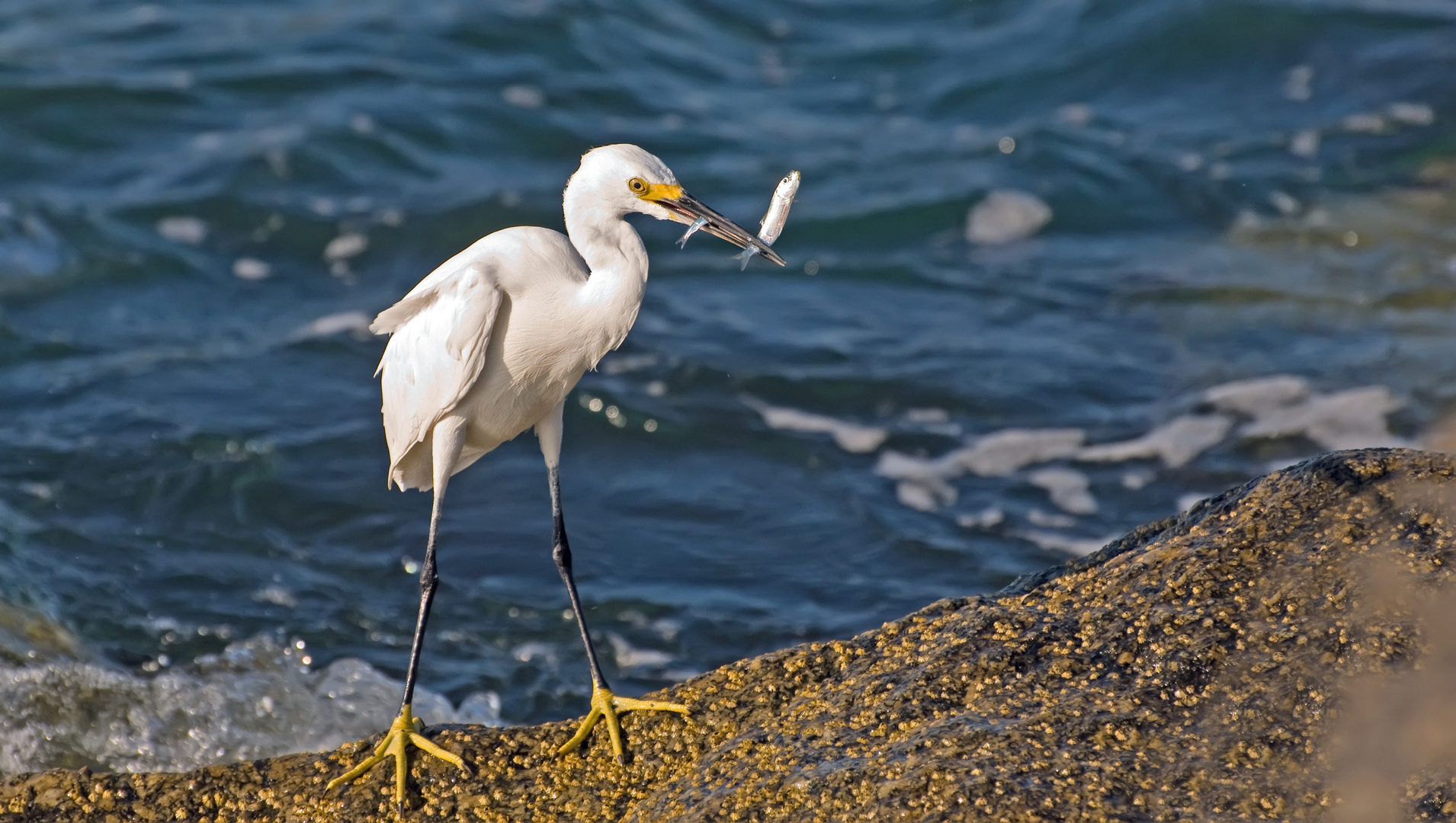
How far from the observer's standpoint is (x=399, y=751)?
135 inches

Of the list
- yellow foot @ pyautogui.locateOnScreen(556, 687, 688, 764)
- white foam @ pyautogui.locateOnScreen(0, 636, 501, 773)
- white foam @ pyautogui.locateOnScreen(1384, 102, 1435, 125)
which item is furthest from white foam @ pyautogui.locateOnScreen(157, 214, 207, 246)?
white foam @ pyautogui.locateOnScreen(1384, 102, 1435, 125)

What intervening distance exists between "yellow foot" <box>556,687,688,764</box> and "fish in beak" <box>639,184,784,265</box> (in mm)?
1186

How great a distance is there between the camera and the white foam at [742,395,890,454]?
7469 millimetres

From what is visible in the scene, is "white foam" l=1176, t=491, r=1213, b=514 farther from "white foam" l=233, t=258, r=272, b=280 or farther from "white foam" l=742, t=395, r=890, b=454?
"white foam" l=233, t=258, r=272, b=280

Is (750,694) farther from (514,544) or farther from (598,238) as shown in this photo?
(514,544)

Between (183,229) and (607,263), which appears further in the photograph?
(183,229)

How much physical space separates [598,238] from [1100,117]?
8.17 m

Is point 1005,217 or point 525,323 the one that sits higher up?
point 525,323

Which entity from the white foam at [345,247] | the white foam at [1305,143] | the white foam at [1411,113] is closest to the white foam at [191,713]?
the white foam at [345,247]

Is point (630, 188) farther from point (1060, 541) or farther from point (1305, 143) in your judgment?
point (1305, 143)

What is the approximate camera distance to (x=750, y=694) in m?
3.50

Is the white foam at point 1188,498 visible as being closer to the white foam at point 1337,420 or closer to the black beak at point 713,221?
the white foam at point 1337,420

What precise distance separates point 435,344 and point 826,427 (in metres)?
3.98

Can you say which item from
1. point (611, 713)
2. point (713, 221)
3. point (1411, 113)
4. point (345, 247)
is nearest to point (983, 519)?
point (713, 221)
